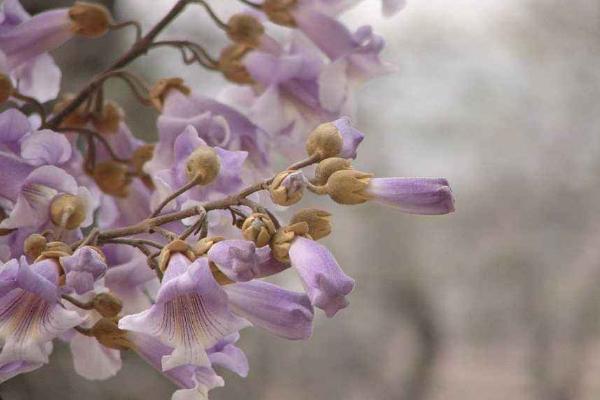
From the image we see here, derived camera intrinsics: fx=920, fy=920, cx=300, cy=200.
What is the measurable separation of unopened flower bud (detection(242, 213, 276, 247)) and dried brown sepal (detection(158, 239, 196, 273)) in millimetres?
17

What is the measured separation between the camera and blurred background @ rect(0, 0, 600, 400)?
248cm

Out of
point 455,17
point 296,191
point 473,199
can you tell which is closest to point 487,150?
point 473,199

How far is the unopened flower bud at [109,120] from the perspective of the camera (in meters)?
0.41

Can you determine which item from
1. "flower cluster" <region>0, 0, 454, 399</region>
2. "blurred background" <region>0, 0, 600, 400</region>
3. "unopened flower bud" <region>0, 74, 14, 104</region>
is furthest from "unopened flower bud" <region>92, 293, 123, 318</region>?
"blurred background" <region>0, 0, 600, 400</region>

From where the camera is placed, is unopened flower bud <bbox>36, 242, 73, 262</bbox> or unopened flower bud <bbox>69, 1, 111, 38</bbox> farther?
unopened flower bud <bbox>69, 1, 111, 38</bbox>

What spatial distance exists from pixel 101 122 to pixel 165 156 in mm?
50

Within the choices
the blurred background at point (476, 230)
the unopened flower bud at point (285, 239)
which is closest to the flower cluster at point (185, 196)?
the unopened flower bud at point (285, 239)

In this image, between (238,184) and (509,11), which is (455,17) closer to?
(509,11)

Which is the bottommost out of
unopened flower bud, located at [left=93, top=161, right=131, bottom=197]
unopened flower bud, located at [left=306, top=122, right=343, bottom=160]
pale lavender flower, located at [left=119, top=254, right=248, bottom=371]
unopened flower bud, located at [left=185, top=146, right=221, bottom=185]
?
unopened flower bud, located at [left=93, top=161, right=131, bottom=197]

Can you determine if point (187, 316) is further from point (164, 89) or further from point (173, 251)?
point (164, 89)

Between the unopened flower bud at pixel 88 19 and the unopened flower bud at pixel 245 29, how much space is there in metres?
0.06

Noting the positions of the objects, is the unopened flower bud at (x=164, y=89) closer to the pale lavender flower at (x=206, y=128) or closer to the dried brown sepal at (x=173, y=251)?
the pale lavender flower at (x=206, y=128)

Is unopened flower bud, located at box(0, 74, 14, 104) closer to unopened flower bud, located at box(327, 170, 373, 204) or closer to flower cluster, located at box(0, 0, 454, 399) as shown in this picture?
flower cluster, located at box(0, 0, 454, 399)

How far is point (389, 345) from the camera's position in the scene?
9.35 feet
